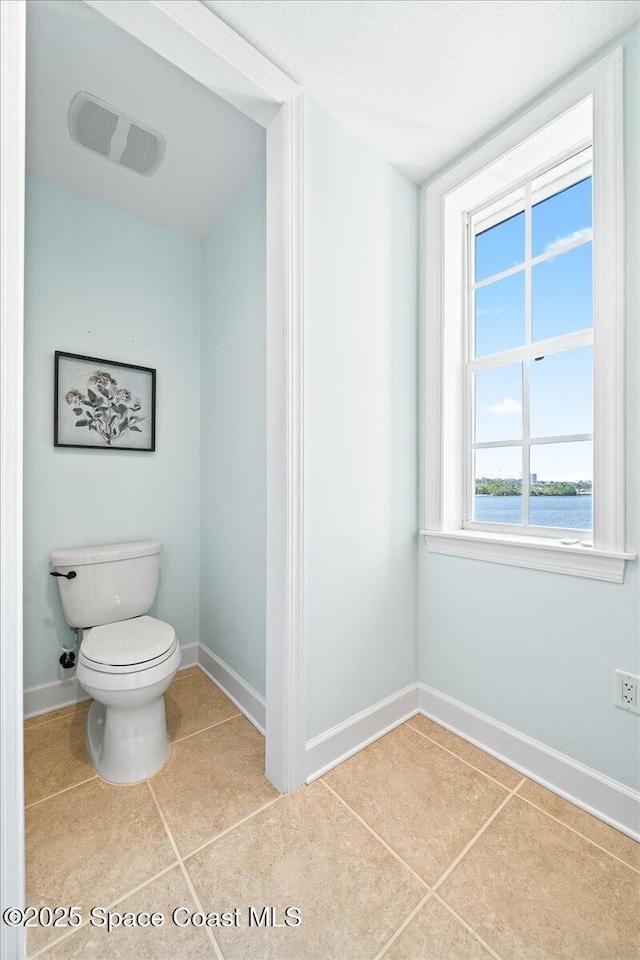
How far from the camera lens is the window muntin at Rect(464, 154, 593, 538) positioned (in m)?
1.48

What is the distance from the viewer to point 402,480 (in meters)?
1.77

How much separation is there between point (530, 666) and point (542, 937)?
2.24ft

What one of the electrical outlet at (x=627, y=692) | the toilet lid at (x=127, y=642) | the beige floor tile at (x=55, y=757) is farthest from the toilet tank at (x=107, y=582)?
the electrical outlet at (x=627, y=692)

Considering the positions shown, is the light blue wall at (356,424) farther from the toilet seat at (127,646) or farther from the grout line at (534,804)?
the toilet seat at (127,646)

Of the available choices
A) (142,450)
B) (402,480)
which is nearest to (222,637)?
(142,450)

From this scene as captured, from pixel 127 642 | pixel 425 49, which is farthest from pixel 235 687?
pixel 425 49

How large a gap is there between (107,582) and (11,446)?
1.16m

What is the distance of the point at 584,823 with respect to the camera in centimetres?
124

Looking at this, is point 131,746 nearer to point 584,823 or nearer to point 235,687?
point 235,687

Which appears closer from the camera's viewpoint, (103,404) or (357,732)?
(357,732)

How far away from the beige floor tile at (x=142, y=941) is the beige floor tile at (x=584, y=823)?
1056 mm

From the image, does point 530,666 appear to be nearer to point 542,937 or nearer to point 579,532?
point 579,532

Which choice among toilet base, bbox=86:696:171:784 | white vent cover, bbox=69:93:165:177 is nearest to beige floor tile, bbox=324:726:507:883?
toilet base, bbox=86:696:171:784

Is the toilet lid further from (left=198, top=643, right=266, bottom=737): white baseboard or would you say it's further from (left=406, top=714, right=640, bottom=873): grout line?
(left=406, top=714, right=640, bottom=873): grout line
